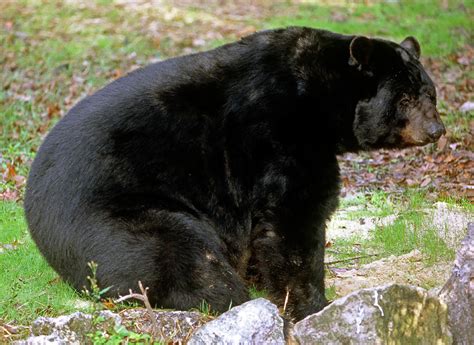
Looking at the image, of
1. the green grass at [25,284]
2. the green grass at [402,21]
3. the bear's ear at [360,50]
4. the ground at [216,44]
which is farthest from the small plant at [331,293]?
the green grass at [402,21]

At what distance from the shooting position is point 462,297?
4.80 m

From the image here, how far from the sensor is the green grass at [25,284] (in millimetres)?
5438

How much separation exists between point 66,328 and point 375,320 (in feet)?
5.96

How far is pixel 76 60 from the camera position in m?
15.2

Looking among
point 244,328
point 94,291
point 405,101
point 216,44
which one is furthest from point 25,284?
point 216,44

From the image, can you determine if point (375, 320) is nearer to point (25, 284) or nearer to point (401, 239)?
point (401, 239)

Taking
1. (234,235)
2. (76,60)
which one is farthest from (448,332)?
(76,60)

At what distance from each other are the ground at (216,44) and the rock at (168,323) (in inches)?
23.5

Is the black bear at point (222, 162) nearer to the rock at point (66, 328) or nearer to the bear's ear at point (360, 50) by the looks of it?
the bear's ear at point (360, 50)

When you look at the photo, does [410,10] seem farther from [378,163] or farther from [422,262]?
[422,262]

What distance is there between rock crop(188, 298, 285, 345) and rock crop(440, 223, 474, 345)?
1.03 metres

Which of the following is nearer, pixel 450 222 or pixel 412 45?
pixel 412 45

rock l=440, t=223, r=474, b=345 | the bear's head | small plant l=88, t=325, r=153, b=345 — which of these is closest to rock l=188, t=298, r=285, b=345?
small plant l=88, t=325, r=153, b=345

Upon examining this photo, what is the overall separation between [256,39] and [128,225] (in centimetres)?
179
